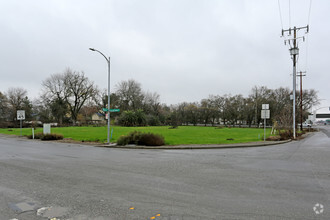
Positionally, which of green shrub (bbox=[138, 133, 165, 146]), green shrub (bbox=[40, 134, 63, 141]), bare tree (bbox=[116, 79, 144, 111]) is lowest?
green shrub (bbox=[40, 134, 63, 141])

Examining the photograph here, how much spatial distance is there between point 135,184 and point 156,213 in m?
1.99

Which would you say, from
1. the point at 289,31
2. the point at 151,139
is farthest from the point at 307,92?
the point at 151,139

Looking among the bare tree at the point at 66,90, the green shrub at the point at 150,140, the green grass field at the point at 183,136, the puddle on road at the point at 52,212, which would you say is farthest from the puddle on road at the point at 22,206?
the bare tree at the point at 66,90

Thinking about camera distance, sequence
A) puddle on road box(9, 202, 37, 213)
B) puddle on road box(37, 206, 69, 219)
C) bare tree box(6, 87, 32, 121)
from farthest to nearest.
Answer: bare tree box(6, 87, 32, 121) < puddle on road box(9, 202, 37, 213) < puddle on road box(37, 206, 69, 219)

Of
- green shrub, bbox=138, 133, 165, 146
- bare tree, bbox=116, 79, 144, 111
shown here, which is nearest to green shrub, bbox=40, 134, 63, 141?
green shrub, bbox=138, 133, 165, 146

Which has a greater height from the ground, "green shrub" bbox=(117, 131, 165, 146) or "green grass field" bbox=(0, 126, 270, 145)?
"green shrub" bbox=(117, 131, 165, 146)

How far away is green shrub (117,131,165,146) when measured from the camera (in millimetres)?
16312

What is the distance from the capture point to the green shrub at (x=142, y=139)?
16.3 m

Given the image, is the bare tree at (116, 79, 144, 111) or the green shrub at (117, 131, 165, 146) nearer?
the green shrub at (117, 131, 165, 146)

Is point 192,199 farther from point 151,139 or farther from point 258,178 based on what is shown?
point 151,139

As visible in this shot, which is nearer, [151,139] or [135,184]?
[135,184]

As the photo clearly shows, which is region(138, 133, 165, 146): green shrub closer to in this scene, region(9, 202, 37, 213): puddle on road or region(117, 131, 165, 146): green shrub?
region(117, 131, 165, 146): green shrub

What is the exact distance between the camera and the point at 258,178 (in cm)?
640

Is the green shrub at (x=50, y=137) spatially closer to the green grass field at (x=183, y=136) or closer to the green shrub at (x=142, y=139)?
the green grass field at (x=183, y=136)
